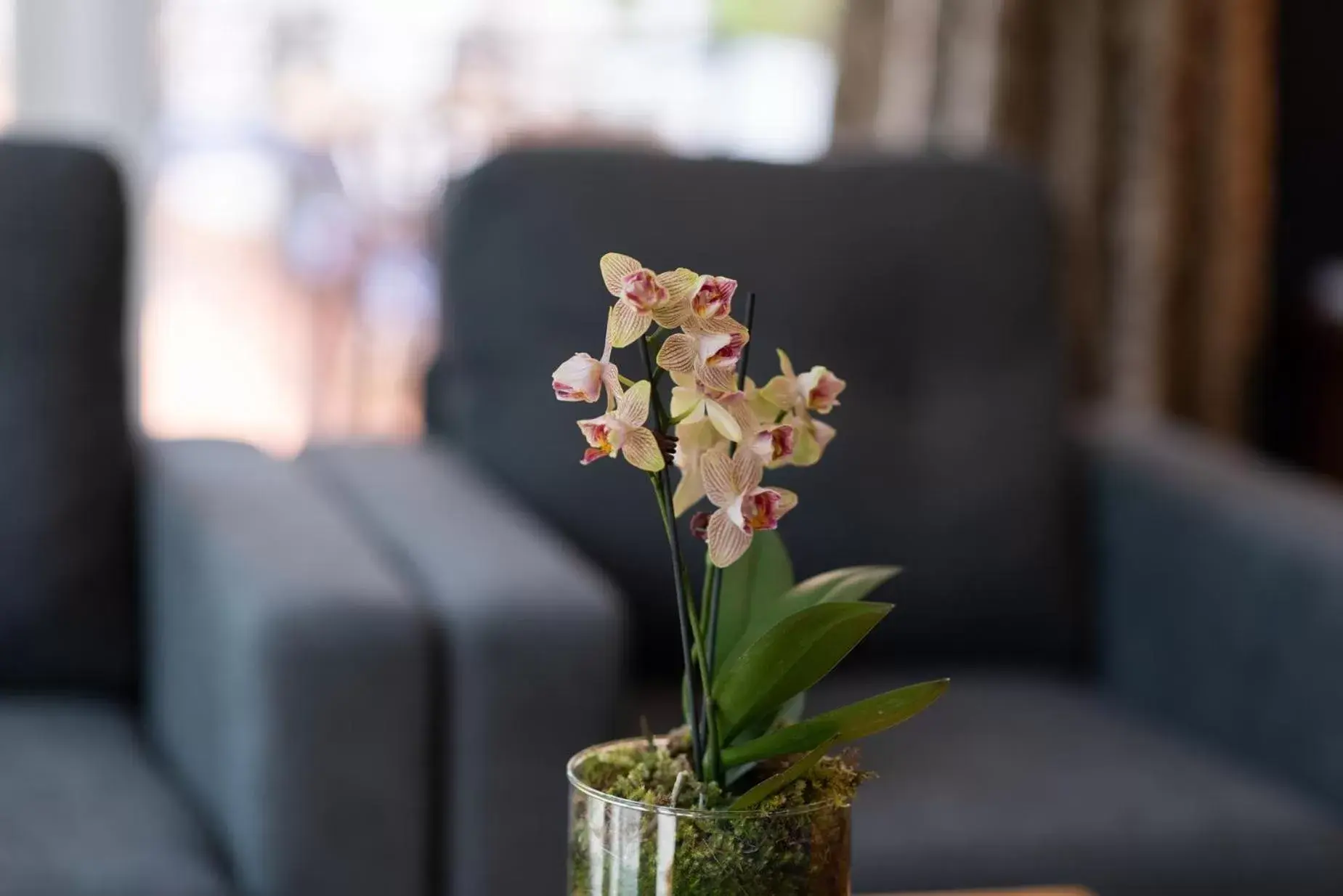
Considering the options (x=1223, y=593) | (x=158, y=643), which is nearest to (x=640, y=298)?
(x=158, y=643)

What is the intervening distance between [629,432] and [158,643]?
95 cm

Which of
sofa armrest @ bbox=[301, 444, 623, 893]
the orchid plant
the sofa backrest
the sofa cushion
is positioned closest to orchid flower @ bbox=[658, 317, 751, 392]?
the orchid plant

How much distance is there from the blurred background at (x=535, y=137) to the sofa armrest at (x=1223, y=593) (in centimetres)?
70

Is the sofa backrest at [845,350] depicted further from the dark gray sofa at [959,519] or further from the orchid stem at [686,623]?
the orchid stem at [686,623]

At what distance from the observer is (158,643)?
5.06 feet

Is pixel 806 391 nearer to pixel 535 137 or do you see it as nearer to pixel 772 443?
pixel 772 443

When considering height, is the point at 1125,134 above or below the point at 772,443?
above

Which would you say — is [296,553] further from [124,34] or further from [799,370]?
[124,34]

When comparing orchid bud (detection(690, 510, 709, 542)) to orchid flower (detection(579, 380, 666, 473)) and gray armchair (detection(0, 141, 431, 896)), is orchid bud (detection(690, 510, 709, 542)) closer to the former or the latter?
orchid flower (detection(579, 380, 666, 473))

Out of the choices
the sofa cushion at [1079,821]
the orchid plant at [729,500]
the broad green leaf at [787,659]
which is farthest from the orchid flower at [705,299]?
the sofa cushion at [1079,821]

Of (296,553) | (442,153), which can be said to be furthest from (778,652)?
(442,153)

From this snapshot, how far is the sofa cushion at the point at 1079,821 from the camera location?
131cm

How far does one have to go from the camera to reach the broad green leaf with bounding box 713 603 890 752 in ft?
2.53

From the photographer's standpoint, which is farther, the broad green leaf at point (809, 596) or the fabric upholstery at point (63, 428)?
the fabric upholstery at point (63, 428)
